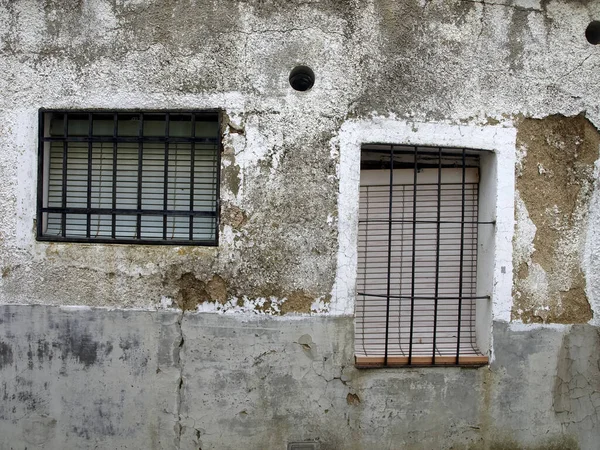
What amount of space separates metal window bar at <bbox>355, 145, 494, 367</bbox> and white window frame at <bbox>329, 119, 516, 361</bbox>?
8.1 inches

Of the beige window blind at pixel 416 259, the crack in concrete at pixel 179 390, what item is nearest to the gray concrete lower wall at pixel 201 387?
the crack in concrete at pixel 179 390

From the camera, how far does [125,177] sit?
167 inches

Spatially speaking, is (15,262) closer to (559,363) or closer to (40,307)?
(40,307)

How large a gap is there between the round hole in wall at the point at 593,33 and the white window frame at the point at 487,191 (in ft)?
3.24

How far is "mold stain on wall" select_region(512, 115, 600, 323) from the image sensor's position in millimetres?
4109

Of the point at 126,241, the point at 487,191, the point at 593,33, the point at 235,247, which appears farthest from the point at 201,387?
the point at 593,33

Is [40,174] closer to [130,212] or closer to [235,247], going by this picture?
[130,212]

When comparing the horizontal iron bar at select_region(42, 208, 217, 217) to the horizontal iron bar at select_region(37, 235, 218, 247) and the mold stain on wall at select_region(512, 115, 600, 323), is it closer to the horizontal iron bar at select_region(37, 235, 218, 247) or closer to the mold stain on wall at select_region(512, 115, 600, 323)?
the horizontal iron bar at select_region(37, 235, 218, 247)

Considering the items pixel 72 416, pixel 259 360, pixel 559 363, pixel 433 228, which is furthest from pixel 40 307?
pixel 559 363

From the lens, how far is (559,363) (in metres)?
4.12

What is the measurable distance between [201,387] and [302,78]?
2.47 metres

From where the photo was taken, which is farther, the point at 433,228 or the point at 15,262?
the point at 433,228

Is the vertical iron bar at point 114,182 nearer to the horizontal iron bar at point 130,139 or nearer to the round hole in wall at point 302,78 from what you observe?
the horizontal iron bar at point 130,139

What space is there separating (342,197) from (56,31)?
2497mm
